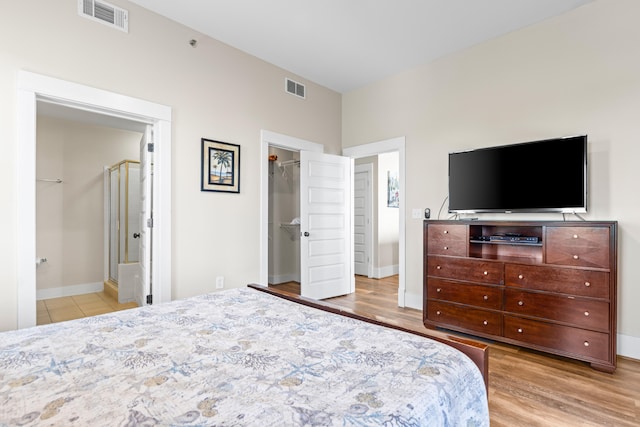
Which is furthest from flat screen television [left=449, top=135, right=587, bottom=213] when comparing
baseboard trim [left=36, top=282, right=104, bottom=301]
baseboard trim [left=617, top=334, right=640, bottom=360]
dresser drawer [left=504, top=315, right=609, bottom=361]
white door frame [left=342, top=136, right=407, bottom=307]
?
baseboard trim [left=36, top=282, right=104, bottom=301]

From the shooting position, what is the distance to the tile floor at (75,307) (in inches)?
140

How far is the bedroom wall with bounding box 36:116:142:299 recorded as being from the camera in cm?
425

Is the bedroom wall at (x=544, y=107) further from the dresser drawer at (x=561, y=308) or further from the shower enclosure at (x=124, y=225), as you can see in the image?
the shower enclosure at (x=124, y=225)

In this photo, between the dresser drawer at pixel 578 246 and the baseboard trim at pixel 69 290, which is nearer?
the dresser drawer at pixel 578 246

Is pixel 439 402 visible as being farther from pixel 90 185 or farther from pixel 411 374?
pixel 90 185

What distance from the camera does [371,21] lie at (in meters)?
3.09

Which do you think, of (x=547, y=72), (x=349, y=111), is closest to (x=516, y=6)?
(x=547, y=72)

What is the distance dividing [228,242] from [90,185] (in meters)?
2.59

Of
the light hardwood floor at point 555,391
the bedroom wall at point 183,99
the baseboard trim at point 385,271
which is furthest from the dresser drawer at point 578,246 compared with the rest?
the baseboard trim at point 385,271

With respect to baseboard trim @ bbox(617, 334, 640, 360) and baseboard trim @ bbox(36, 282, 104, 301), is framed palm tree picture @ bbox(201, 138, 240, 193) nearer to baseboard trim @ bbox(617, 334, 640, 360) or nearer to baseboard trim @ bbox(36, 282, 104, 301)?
baseboard trim @ bbox(36, 282, 104, 301)

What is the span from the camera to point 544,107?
10.2ft

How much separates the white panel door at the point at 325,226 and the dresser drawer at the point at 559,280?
2218mm

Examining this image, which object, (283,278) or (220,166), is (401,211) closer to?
(220,166)

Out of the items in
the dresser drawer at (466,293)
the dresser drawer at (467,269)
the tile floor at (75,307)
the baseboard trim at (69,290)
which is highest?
the dresser drawer at (467,269)
